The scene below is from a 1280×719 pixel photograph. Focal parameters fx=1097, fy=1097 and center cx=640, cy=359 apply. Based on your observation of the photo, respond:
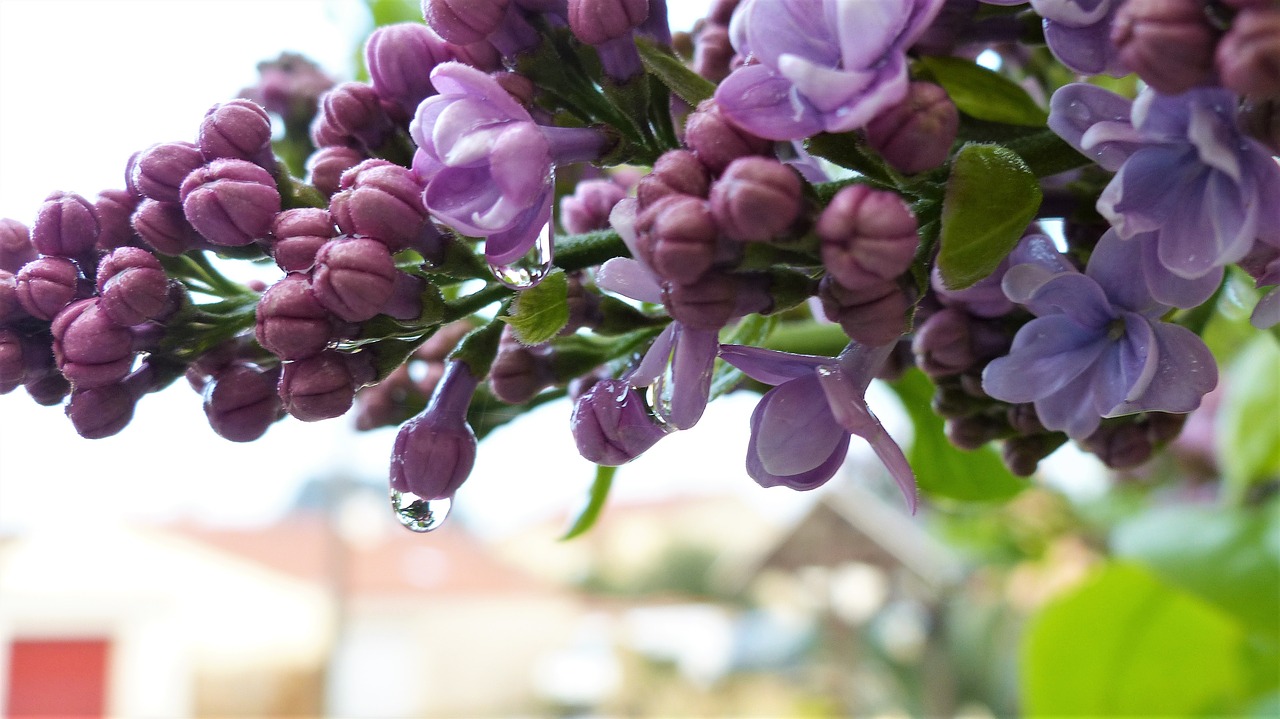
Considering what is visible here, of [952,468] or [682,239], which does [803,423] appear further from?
[952,468]

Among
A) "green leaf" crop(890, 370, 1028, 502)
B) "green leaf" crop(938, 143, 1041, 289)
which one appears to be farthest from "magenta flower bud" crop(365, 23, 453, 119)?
"green leaf" crop(890, 370, 1028, 502)

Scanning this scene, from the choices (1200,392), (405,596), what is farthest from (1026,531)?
(405,596)

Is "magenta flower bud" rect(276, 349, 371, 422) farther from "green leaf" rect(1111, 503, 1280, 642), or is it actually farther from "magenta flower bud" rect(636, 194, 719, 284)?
"green leaf" rect(1111, 503, 1280, 642)

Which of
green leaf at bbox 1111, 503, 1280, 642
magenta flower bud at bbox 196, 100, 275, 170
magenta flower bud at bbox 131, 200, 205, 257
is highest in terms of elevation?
magenta flower bud at bbox 196, 100, 275, 170

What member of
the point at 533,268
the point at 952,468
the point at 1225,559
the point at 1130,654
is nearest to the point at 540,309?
the point at 533,268

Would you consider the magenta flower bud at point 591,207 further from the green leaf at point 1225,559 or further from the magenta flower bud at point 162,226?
the green leaf at point 1225,559
